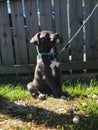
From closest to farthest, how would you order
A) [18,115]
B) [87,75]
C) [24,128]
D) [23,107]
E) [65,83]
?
[24,128]
[18,115]
[23,107]
[65,83]
[87,75]

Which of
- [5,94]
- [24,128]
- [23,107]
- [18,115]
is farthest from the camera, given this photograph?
[5,94]

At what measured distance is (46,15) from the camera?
256 inches

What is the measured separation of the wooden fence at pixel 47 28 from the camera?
642 centimetres

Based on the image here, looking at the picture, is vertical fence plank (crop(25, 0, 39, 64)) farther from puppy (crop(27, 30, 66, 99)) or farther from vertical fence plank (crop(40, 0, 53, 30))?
Result: puppy (crop(27, 30, 66, 99))

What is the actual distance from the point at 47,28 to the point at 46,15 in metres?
0.27

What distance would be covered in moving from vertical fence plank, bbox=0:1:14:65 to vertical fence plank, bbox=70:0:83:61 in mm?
1345

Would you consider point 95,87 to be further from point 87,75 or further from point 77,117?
point 77,117

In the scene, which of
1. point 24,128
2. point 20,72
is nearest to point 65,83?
point 20,72

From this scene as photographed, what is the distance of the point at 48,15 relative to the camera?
650 centimetres

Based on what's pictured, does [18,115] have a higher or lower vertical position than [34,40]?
lower

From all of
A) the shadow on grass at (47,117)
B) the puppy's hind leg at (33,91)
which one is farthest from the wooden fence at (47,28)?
the shadow on grass at (47,117)

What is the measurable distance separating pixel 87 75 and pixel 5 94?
1870 mm

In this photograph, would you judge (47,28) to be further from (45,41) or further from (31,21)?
(45,41)

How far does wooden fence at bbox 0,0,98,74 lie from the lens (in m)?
6.42
